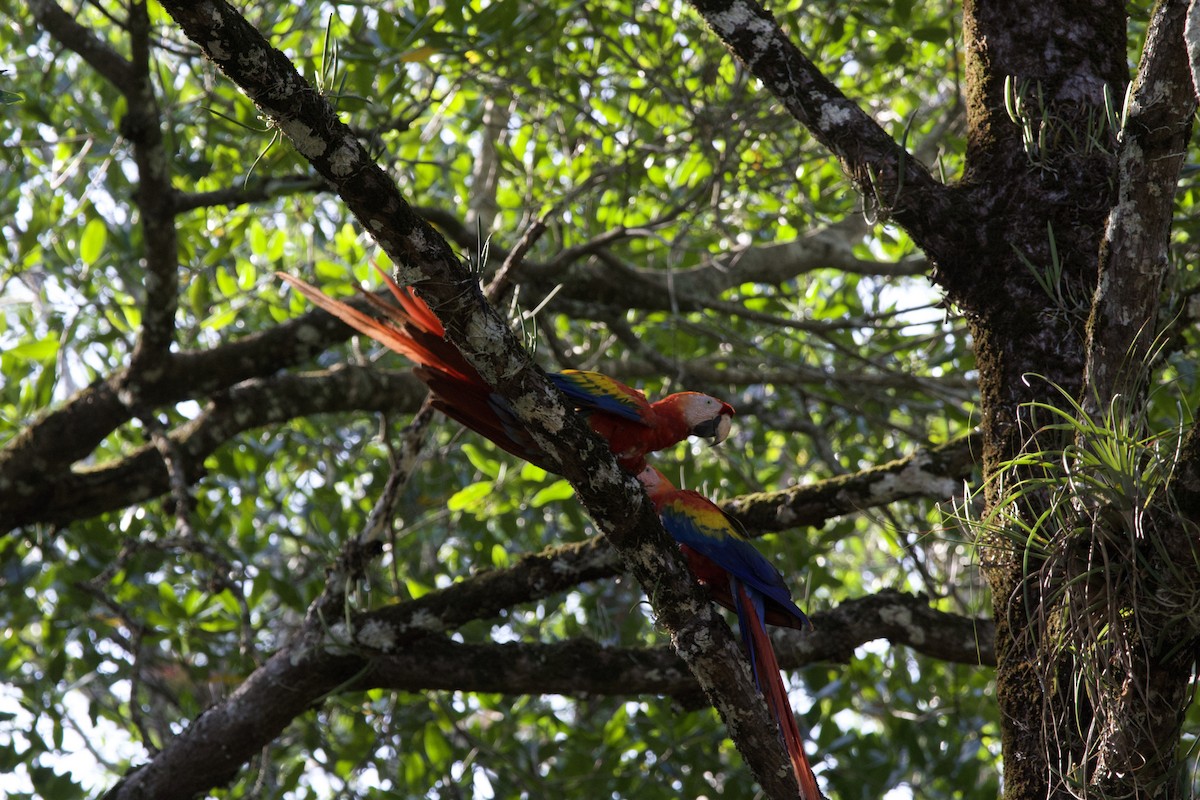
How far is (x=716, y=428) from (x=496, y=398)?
1267mm

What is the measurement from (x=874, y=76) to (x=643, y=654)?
11.3 ft

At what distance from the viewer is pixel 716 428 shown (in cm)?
341

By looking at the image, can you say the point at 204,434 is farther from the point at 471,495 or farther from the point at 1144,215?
the point at 1144,215

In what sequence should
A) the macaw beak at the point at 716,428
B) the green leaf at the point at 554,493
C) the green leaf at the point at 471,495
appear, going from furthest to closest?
the green leaf at the point at 471,495, the green leaf at the point at 554,493, the macaw beak at the point at 716,428

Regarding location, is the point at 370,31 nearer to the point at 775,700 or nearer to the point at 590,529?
the point at 590,529

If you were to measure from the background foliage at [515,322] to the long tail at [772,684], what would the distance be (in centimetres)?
76

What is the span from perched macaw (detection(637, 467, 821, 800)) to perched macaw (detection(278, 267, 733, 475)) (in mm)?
224

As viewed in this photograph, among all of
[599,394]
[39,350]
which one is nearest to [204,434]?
[39,350]

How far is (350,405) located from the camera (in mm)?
3969

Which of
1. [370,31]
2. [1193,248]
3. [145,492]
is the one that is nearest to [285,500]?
[145,492]

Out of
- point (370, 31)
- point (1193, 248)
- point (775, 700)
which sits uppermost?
point (370, 31)

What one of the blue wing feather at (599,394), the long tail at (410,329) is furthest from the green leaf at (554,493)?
the long tail at (410,329)

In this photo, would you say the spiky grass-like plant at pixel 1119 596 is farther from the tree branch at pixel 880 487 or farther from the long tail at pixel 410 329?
the long tail at pixel 410 329

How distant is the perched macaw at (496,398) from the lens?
2.24 metres
